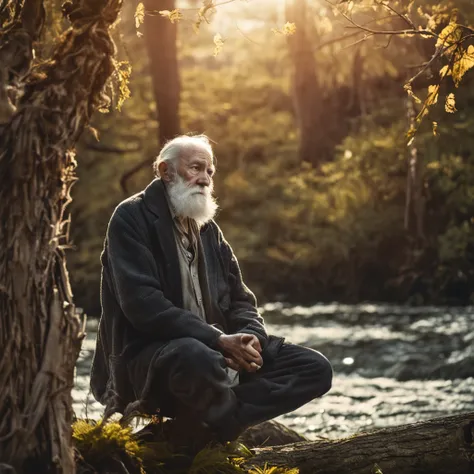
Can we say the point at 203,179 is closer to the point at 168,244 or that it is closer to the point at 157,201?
the point at 157,201

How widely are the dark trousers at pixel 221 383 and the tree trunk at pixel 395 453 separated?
0.78ft

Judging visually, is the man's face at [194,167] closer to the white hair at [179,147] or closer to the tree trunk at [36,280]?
the white hair at [179,147]

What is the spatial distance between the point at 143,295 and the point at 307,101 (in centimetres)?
1836

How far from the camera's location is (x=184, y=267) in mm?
5152

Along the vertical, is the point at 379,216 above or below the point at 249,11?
below

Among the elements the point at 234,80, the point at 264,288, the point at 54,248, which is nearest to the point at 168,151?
the point at 54,248

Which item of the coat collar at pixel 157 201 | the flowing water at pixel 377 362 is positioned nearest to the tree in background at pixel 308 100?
the flowing water at pixel 377 362

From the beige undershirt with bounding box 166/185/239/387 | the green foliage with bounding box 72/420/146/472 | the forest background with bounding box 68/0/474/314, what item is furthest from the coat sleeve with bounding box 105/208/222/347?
the forest background with bounding box 68/0/474/314

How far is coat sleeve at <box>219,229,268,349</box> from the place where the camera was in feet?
17.0

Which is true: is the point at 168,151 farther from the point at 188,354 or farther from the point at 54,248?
the point at 54,248

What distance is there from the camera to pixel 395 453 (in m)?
4.93

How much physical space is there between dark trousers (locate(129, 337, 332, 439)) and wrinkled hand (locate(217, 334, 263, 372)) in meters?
0.11

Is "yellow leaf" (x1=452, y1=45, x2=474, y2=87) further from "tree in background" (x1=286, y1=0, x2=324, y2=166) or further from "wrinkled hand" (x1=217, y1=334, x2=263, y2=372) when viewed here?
"tree in background" (x1=286, y1=0, x2=324, y2=166)

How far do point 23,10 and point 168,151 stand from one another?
1163 mm
